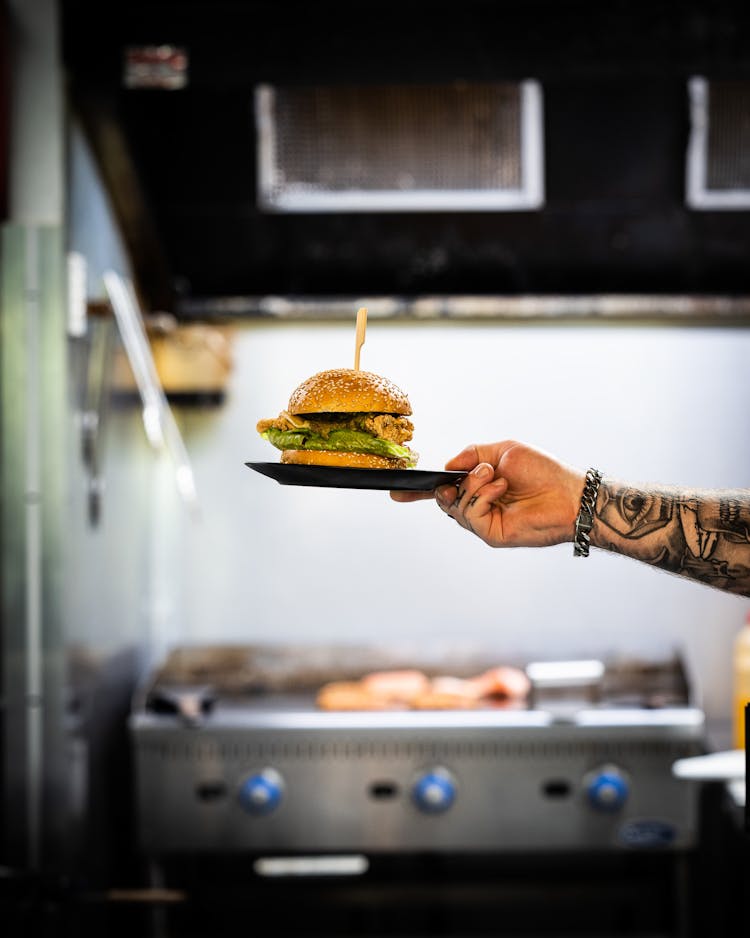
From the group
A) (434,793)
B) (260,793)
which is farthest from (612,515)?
(260,793)

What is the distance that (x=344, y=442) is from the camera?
1616 millimetres

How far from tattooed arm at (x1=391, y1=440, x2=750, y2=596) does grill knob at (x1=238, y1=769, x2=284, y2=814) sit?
1.42 m

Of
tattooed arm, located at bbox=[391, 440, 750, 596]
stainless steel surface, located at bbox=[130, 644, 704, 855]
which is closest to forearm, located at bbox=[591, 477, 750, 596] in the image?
tattooed arm, located at bbox=[391, 440, 750, 596]

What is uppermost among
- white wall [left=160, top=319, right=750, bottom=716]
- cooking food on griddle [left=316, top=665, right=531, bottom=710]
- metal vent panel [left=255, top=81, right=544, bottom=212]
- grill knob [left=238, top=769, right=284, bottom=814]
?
metal vent panel [left=255, top=81, right=544, bottom=212]

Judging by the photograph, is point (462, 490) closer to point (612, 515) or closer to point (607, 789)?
point (612, 515)

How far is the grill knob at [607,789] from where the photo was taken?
116 inches

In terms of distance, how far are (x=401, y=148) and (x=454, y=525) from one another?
4.25 ft

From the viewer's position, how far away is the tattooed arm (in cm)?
177

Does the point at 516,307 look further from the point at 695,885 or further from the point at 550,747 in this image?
the point at 695,885

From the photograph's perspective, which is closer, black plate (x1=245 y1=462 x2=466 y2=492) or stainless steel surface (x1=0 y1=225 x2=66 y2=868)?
black plate (x1=245 y1=462 x2=466 y2=492)

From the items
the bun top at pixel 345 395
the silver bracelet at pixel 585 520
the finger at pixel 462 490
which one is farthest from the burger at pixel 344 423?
the silver bracelet at pixel 585 520

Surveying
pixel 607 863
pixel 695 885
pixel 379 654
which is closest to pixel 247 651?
pixel 379 654

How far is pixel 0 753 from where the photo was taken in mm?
2824

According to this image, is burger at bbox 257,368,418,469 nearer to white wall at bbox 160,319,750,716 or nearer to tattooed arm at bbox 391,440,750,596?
tattooed arm at bbox 391,440,750,596
